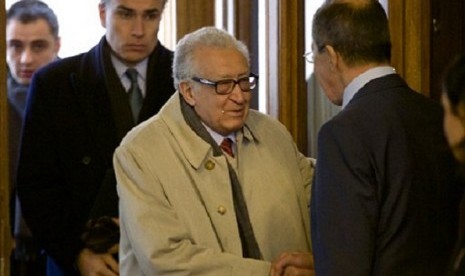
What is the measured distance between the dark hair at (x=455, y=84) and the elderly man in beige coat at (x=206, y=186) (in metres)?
1.05

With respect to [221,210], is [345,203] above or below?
above

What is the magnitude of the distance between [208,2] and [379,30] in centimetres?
193

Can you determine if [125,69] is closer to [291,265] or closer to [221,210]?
[221,210]

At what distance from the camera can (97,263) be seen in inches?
142

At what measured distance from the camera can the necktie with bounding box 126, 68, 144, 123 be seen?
Answer: 3.89 metres

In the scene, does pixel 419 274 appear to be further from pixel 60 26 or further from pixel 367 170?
pixel 60 26

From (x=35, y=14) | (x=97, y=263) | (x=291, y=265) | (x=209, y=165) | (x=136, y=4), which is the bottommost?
(x=97, y=263)

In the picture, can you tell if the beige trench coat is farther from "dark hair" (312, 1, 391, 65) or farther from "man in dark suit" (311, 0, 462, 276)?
"dark hair" (312, 1, 391, 65)

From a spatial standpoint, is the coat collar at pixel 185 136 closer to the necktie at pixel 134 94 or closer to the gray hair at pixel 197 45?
the gray hair at pixel 197 45

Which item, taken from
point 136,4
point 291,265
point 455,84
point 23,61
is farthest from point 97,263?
point 455,84

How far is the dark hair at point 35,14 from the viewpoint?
184 inches

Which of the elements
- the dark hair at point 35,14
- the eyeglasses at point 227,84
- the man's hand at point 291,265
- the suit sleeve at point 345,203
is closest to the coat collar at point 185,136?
the eyeglasses at point 227,84

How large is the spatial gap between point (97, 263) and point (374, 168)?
118 centimetres

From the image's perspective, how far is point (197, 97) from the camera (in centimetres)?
319
